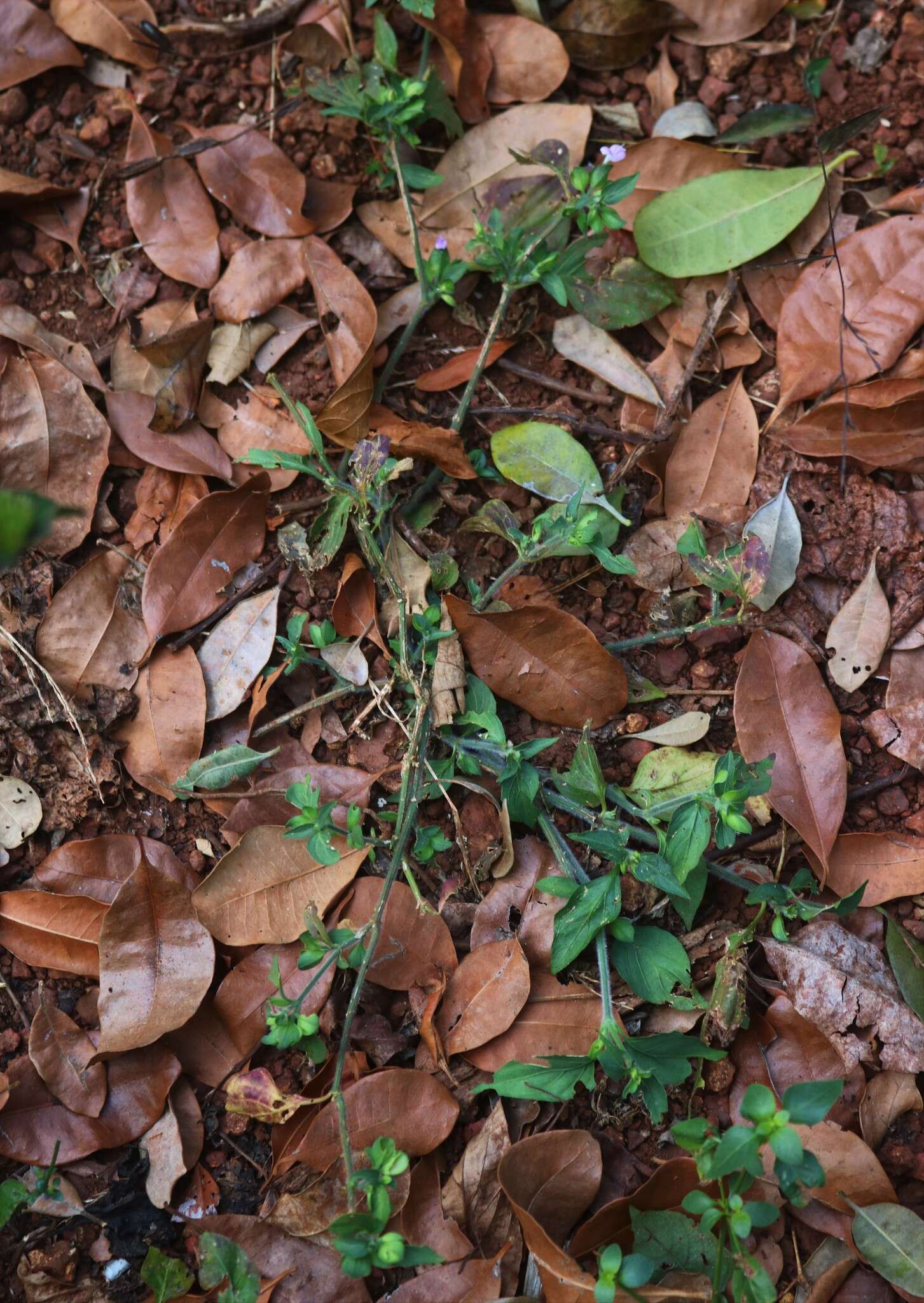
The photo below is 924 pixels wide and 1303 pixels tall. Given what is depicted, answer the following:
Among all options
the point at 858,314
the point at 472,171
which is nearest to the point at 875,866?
the point at 858,314

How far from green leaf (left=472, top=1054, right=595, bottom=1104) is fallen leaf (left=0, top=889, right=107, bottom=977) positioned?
837 mm

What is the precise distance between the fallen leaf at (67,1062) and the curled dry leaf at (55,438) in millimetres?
951

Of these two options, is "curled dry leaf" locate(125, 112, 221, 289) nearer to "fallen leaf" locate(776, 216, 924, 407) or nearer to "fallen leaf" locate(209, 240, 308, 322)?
"fallen leaf" locate(209, 240, 308, 322)

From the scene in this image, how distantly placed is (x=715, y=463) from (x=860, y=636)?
487mm

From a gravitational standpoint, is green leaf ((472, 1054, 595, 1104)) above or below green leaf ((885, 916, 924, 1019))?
above

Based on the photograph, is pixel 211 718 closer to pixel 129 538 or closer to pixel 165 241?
pixel 129 538

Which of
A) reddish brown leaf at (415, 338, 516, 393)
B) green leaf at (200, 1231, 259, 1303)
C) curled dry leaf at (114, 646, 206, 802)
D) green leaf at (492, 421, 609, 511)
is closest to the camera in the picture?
green leaf at (200, 1231, 259, 1303)

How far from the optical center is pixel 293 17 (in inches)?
95.7

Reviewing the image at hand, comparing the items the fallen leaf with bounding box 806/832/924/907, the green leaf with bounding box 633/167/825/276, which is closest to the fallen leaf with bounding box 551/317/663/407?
the green leaf with bounding box 633/167/825/276

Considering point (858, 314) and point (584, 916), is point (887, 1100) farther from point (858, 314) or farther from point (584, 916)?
point (858, 314)

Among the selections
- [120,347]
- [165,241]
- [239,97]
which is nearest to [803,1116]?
[120,347]

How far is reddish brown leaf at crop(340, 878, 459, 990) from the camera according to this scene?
1.98 m

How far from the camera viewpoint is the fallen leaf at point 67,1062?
194cm

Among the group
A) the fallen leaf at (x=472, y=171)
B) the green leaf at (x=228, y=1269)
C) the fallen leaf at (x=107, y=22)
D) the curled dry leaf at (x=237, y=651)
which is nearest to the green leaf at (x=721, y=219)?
the fallen leaf at (x=472, y=171)
